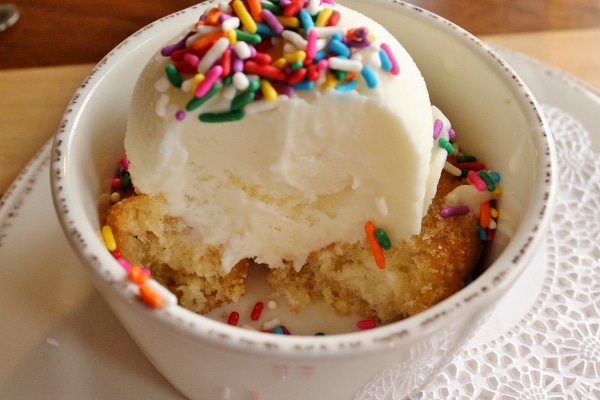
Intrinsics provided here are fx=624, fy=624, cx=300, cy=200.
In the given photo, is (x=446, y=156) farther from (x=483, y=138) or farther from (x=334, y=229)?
(x=334, y=229)

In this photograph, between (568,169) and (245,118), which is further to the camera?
(568,169)

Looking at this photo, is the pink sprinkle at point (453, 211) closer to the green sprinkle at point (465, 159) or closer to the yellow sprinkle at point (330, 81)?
the green sprinkle at point (465, 159)

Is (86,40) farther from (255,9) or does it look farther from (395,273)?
(395,273)

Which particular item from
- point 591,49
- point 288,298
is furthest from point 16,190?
point 591,49

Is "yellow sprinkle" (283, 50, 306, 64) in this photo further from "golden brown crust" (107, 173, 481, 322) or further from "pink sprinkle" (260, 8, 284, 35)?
"golden brown crust" (107, 173, 481, 322)

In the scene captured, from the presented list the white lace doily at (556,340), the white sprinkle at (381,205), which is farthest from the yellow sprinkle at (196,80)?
the white lace doily at (556,340)

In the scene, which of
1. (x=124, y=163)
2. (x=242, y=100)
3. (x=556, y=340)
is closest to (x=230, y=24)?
(x=242, y=100)

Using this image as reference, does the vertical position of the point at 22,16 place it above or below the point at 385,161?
below
